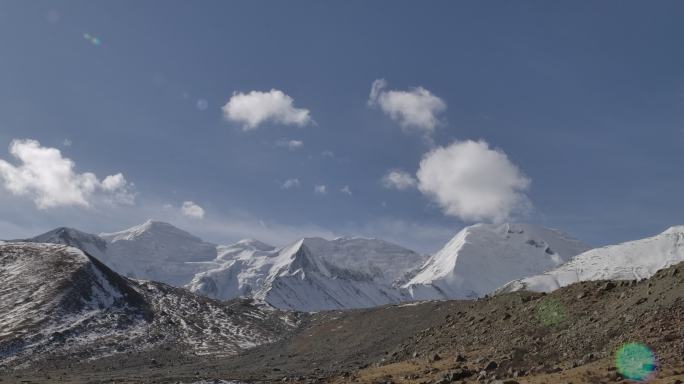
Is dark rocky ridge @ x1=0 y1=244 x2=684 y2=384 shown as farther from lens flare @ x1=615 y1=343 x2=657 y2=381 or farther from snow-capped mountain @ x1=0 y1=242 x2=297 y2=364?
snow-capped mountain @ x1=0 y1=242 x2=297 y2=364

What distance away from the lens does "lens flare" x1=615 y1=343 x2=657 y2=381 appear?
28.3 metres

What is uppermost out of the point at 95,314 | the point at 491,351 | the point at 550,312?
the point at 95,314

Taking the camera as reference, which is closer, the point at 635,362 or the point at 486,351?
the point at 635,362

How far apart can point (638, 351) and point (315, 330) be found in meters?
82.2

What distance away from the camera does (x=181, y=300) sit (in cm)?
14000

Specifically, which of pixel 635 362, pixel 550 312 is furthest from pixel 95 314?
pixel 635 362

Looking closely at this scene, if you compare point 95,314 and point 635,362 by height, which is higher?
point 95,314

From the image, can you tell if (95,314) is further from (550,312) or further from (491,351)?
(550,312)

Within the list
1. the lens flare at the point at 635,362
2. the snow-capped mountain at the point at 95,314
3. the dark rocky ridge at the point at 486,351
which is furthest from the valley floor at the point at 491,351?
the snow-capped mountain at the point at 95,314

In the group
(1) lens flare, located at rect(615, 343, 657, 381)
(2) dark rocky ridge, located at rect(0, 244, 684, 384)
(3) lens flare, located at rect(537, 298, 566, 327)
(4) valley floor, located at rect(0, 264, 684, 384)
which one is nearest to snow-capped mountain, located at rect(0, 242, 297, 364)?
(2) dark rocky ridge, located at rect(0, 244, 684, 384)

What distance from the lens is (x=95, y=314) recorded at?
104438 mm

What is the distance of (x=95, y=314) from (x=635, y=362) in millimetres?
94429

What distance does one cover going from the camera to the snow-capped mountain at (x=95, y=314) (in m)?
87.4

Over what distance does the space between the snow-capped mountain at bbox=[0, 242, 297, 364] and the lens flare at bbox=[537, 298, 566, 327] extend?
53.4 m
